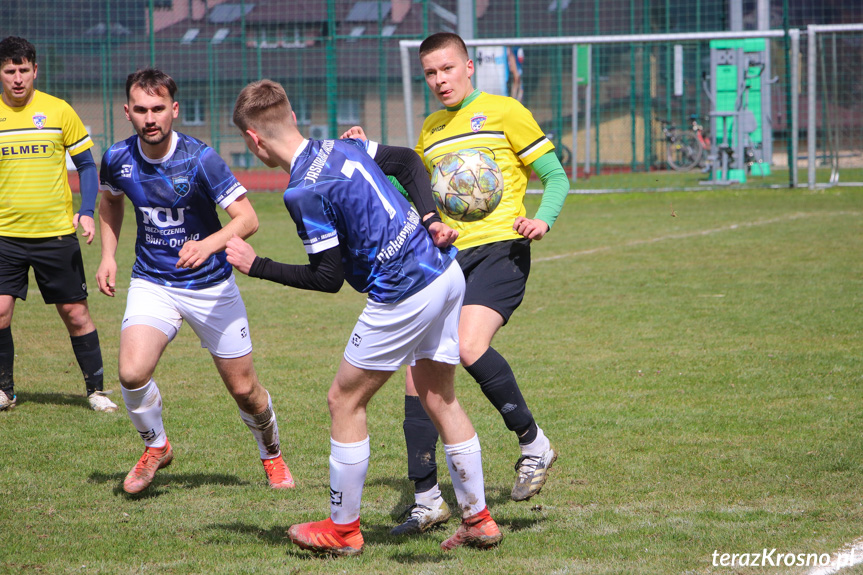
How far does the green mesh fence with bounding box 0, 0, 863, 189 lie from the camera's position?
22.1 m

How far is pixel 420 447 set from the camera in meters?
3.95

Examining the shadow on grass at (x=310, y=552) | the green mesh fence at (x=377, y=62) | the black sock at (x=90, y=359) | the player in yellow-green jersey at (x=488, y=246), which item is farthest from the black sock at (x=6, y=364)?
the green mesh fence at (x=377, y=62)

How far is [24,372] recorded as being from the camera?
6941 millimetres

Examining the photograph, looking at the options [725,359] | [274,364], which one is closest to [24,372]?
[274,364]

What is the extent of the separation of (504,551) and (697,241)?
9.76 meters

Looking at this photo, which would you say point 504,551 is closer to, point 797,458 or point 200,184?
point 797,458

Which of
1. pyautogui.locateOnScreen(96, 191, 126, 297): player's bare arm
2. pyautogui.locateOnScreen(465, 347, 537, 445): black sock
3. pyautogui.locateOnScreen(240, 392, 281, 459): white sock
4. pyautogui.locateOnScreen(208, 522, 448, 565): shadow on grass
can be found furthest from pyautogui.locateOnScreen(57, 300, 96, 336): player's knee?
pyautogui.locateOnScreen(465, 347, 537, 445): black sock

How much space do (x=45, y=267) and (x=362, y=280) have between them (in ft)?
11.6

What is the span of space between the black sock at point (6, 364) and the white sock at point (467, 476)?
378 cm

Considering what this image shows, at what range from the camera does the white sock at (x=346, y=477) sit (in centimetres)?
348

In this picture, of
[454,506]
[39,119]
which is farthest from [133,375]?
[39,119]

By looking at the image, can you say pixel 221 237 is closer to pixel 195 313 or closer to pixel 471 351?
pixel 195 313

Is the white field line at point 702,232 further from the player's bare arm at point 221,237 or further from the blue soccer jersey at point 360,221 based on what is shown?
the blue soccer jersey at point 360,221

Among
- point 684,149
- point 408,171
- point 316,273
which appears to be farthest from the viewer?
point 684,149
